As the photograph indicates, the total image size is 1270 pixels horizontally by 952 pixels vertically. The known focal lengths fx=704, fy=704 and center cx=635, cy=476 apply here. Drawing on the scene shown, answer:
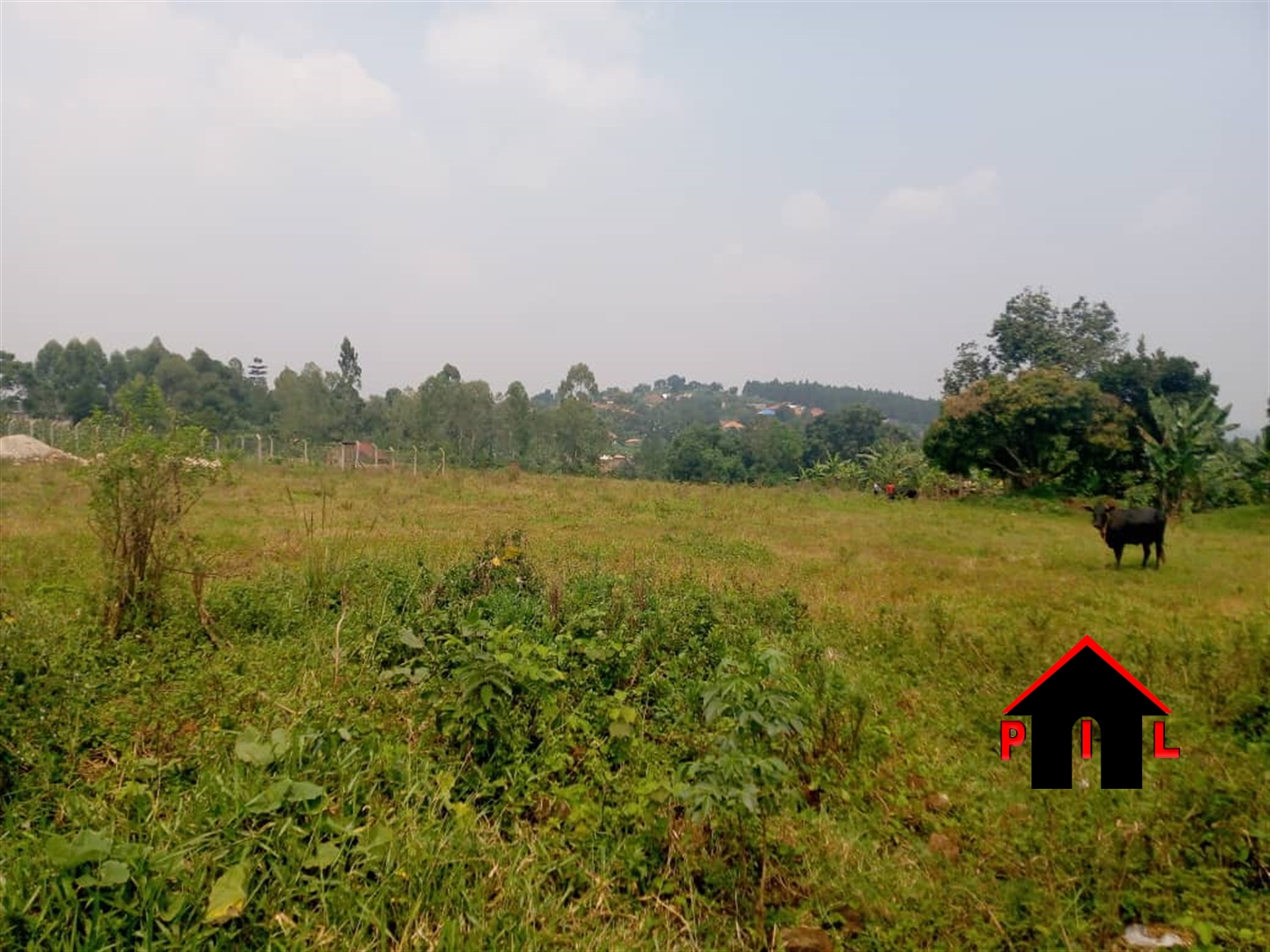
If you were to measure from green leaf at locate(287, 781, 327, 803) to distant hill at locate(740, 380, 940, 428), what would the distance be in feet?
322

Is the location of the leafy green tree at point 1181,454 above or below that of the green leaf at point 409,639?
above

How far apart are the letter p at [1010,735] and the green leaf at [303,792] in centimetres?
305

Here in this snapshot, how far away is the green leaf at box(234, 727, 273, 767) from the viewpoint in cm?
265

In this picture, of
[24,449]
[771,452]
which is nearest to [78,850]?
[24,449]

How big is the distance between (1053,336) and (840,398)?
83570mm

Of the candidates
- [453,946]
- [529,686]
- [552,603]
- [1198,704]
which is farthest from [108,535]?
[1198,704]

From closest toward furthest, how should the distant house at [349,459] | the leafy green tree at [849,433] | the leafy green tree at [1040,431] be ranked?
the leafy green tree at [1040,431], the distant house at [349,459], the leafy green tree at [849,433]

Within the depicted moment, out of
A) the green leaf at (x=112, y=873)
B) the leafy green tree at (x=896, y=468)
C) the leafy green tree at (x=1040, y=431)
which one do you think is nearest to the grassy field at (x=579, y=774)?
the green leaf at (x=112, y=873)

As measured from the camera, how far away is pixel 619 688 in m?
3.96

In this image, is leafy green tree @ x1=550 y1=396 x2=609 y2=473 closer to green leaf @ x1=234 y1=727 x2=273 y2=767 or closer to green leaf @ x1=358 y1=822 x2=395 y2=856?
green leaf @ x1=234 y1=727 x2=273 y2=767

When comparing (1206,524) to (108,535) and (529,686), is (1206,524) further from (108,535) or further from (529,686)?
(108,535)

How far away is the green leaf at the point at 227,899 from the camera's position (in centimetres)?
206

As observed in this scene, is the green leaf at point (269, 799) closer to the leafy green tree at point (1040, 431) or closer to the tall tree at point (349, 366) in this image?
the leafy green tree at point (1040, 431)

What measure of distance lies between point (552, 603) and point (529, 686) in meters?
Result: 1.37
